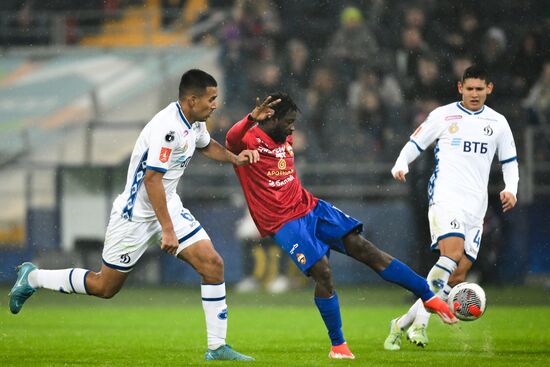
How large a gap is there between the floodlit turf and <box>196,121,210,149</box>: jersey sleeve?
1.63 m

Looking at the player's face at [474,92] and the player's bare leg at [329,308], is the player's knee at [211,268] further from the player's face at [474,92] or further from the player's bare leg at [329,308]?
the player's face at [474,92]

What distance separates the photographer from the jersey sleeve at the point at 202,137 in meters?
8.79

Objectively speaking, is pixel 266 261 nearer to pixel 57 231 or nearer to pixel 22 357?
pixel 57 231

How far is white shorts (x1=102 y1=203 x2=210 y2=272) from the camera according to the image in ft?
28.2

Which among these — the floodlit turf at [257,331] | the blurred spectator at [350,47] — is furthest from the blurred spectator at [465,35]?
the floodlit turf at [257,331]

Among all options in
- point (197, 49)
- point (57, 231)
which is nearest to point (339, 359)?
point (57, 231)

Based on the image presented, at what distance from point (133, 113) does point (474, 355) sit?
11145 millimetres

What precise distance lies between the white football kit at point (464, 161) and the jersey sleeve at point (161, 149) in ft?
7.29

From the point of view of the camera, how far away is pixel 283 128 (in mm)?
8930

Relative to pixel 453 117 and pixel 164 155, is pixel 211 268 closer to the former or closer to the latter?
pixel 164 155

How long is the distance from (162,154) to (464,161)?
9.25ft

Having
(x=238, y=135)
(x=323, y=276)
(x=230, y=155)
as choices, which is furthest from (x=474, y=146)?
(x=230, y=155)

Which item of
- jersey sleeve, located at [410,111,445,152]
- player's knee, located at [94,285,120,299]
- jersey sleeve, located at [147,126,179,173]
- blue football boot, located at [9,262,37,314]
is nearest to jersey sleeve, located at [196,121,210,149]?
jersey sleeve, located at [147,126,179,173]

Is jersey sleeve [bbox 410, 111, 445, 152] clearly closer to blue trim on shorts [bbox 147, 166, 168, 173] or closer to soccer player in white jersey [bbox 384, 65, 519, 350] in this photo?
soccer player in white jersey [bbox 384, 65, 519, 350]
